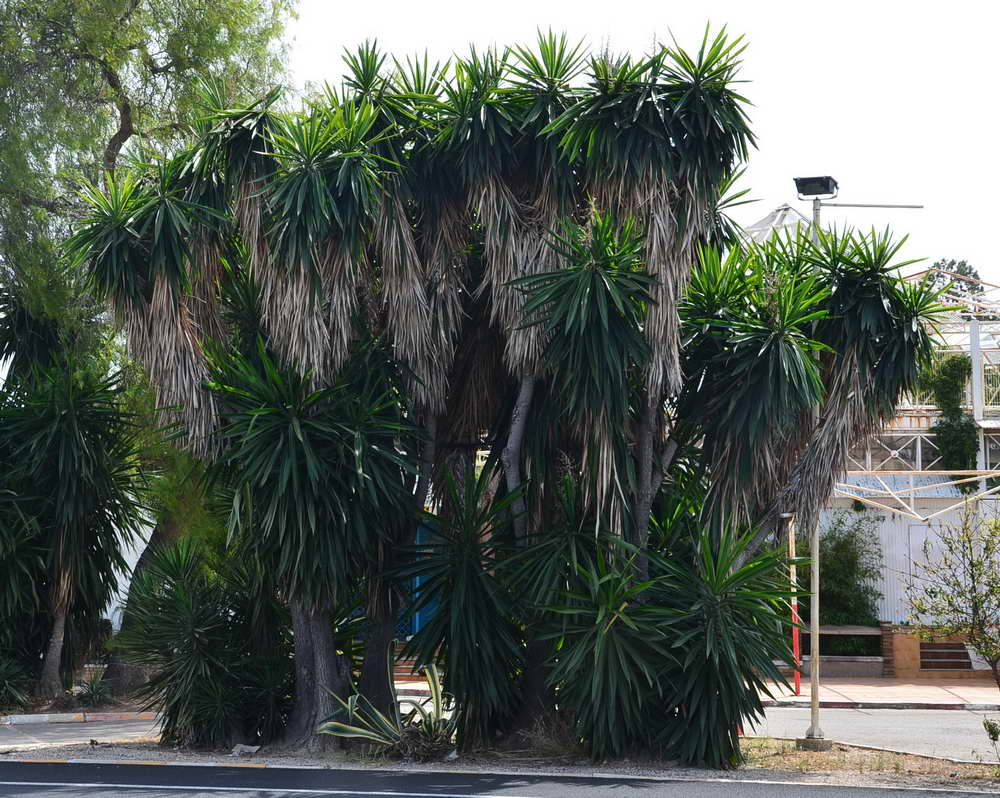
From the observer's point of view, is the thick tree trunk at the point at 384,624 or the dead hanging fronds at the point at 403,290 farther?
the thick tree trunk at the point at 384,624

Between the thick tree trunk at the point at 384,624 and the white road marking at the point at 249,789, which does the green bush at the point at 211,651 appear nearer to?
the thick tree trunk at the point at 384,624

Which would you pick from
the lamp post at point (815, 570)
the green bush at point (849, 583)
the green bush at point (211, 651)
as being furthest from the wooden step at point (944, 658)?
the green bush at point (211, 651)

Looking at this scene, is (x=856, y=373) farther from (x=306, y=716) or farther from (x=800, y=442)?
(x=306, y=716)

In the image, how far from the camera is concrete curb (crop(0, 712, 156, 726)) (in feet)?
53.8

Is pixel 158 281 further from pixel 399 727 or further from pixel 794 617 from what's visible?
pixel 794 617

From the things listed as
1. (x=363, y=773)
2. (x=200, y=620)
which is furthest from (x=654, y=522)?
(x=200, y=620)

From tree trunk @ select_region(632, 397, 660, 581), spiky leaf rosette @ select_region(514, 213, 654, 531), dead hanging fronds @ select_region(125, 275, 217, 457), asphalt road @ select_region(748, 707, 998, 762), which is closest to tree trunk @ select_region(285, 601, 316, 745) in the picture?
dead hanging fronds @ select_region(125, 275, 217, 457)

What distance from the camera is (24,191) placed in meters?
18.3

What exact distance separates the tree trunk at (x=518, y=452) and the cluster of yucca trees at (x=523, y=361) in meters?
0.04

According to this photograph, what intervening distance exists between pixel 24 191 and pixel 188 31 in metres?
4.03

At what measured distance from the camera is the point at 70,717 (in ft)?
55.2

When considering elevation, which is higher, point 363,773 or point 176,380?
point 176,380

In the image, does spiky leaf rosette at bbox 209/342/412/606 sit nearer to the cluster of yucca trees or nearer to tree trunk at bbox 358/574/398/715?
the cluster of yucca trees

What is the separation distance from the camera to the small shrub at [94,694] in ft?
59.4
